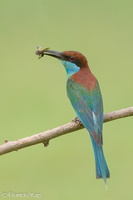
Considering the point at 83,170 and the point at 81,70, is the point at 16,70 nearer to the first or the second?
the point at 83,170

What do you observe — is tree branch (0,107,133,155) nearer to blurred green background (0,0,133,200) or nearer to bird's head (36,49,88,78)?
bird's head (36,49,88,78)

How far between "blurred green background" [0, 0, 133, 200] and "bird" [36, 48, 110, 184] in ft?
3.56

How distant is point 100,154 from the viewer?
450cm

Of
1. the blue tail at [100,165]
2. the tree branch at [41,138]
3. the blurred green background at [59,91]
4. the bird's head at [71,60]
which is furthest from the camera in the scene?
the blurred green background at [59,91]

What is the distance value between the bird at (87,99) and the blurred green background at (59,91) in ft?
3.56

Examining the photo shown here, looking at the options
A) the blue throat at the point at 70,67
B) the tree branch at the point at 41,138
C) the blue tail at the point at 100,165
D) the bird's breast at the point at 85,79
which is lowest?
the blue tail at the point at 100,165

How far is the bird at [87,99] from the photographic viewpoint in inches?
177

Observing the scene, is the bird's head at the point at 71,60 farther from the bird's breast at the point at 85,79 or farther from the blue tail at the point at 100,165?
the blue tail at the point at 100,165

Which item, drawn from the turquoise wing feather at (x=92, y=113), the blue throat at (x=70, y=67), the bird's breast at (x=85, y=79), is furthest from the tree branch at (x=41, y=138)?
the blue throat at (x=70, y=67)

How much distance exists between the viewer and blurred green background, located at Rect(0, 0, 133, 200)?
19.9 feet

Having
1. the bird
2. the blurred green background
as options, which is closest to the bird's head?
the bird

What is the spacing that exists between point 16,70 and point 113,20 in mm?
1999

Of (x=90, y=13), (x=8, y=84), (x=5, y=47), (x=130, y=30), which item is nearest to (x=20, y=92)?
(x=8, y=84)

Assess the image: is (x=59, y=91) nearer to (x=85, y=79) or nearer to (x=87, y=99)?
(x=85, y=79)
